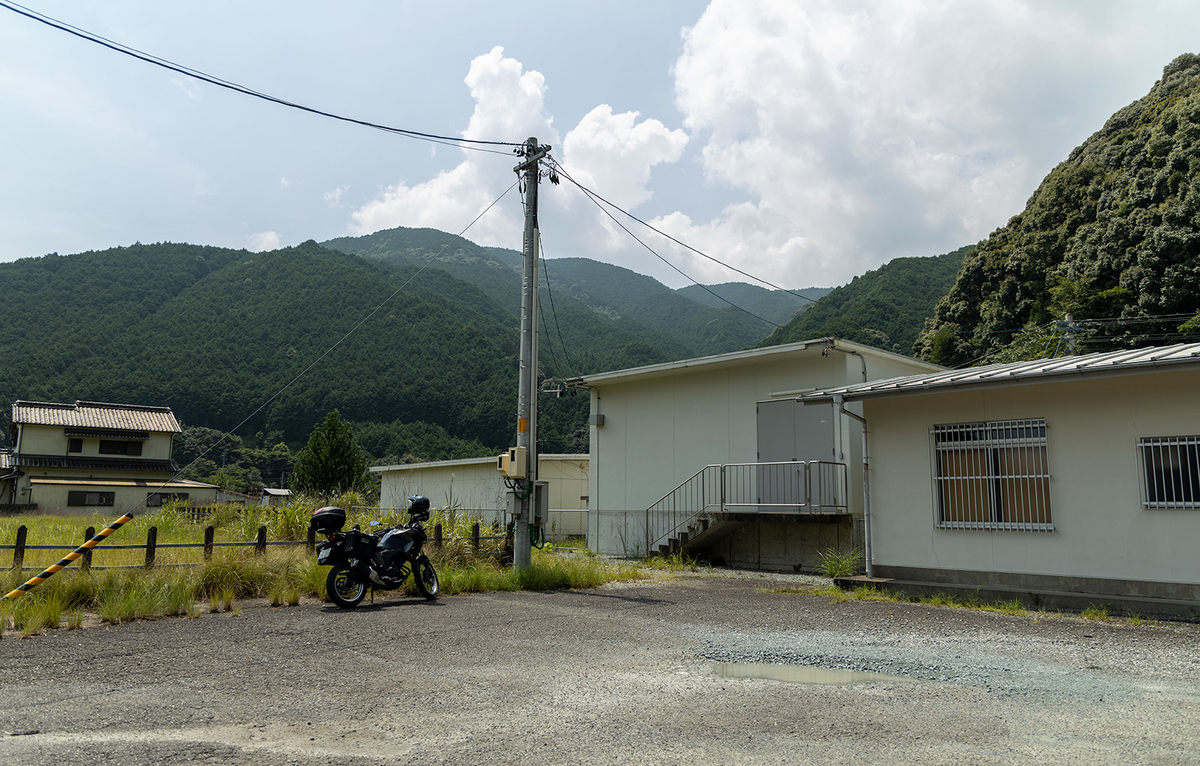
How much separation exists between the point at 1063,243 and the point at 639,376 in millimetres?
25984

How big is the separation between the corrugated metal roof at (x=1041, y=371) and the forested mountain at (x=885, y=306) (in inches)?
1010

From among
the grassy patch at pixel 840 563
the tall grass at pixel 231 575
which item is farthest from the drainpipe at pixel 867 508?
the tall grass at pixel 231 575

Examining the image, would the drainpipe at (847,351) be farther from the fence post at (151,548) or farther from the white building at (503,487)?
the fence post at (151,548)

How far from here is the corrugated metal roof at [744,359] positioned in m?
14.5

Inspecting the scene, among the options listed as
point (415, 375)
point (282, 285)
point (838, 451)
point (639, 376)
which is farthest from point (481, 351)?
point (838, 451)

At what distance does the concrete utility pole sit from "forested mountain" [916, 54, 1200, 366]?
22.3 meters

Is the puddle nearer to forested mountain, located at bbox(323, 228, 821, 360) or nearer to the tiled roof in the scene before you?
forested mountain, located at bbox(323, 228, 821, 360)

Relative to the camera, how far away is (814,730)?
4207 mm

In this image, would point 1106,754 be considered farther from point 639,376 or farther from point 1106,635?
point 639,376

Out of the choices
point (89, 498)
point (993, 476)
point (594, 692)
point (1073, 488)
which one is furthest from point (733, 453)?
point (89, 498)

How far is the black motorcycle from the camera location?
9.45 meters

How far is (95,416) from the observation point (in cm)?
4519

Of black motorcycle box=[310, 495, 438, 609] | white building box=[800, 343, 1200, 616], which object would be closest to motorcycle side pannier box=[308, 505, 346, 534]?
black motorcycle box=[310, 495, 438, 609]

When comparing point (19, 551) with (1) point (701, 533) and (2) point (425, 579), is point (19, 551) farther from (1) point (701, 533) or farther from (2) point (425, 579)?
(1) point (701, 533)
